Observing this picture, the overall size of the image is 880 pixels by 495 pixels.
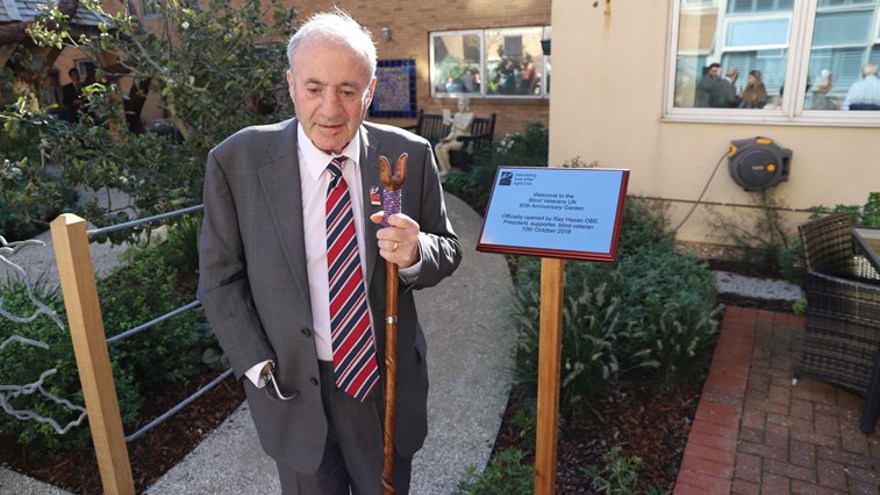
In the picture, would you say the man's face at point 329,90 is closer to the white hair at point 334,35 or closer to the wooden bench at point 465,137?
the white hair at point 334,35

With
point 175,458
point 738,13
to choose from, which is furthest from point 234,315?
point 738,13

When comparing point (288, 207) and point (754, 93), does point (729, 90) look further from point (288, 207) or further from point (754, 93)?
point (288, 207)

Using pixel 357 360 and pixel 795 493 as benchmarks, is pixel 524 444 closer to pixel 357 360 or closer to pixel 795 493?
pixel 795 493

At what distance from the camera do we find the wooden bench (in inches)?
391

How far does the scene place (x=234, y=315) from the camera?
168 centimetres

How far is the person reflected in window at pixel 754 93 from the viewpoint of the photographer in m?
5.50

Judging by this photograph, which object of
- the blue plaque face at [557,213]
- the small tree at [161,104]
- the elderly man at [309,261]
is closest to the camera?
the elderly man at [309,261]

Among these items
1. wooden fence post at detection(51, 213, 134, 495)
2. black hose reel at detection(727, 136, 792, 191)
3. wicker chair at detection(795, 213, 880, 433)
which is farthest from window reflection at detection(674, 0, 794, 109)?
wooden fence post at detection(51, 213, 134, 495)

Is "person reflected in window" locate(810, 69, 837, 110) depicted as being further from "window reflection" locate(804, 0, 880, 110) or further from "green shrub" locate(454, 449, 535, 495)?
"green shrub" locate(454, 449, 535, 495)

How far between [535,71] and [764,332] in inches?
337

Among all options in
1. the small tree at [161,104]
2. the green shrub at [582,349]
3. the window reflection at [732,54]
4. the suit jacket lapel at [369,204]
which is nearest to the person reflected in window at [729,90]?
the window reflection at [732,54]

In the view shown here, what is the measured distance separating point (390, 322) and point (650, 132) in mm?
4943

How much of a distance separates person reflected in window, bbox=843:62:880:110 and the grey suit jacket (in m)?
5.10

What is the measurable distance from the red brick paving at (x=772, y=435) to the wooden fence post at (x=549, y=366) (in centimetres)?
87
